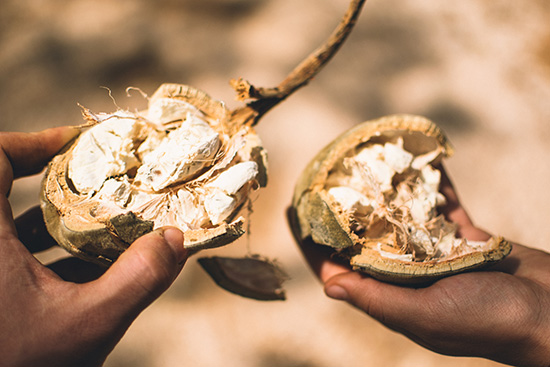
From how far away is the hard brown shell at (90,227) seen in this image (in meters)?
1.06

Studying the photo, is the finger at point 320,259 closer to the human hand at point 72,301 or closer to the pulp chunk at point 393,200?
the pulp chunk at point 393,200

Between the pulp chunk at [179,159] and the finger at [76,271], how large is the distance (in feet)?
1.61

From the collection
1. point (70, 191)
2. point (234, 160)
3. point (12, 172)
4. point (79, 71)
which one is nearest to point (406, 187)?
point (234, 160)

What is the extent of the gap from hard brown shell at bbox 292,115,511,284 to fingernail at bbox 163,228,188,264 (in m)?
0.46

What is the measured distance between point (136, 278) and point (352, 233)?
656 millimetres

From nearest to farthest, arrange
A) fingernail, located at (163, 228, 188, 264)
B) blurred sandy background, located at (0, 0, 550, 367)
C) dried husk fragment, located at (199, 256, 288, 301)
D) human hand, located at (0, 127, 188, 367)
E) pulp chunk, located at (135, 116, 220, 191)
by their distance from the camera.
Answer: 1. human hand, located at (0, 127, 188, 367)
2. fingernail, located at (163, 228, 188, 264)
3. pulp chunk, located at (135, 116, 220, 191)
4. dried husk fragment, located at (199, 256, 288, 301)
5. blurred sandy background, located at (0, 0, 550, 367)

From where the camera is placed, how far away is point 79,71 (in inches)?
98.4

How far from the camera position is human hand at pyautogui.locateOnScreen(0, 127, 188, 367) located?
924 millimetres

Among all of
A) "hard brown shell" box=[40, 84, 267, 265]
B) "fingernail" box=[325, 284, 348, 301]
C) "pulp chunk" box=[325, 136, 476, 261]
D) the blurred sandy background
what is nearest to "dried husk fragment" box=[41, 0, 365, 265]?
"hard brown shell" box=[40, 84, 267, 265]

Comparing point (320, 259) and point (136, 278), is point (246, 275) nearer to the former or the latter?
point (320, 259)

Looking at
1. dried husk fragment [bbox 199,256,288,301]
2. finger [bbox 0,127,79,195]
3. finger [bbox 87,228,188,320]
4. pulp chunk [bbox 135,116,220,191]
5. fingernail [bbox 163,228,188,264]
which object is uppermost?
pulp chunk [bbox 135,116,220,191]

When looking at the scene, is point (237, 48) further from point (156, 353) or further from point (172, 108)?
point (156, 353)

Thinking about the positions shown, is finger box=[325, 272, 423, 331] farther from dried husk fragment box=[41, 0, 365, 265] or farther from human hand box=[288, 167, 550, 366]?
dried husk fragment box=[41, 0, 365, 265]

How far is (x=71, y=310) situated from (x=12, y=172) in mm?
603
